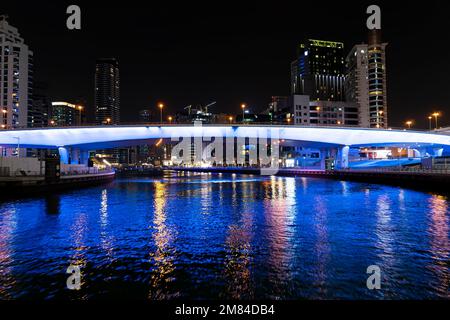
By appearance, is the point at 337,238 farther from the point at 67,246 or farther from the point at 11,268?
the point at 11,268

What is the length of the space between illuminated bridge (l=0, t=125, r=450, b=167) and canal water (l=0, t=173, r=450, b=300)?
50.5m

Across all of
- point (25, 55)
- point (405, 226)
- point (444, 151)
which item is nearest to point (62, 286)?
point (405, 226)

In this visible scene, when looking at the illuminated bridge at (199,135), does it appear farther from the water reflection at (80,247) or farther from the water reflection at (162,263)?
the water reflection at (162,263)

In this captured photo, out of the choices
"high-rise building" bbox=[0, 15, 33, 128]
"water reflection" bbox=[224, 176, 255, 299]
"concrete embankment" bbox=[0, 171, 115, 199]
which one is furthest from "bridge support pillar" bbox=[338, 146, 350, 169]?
"high-rise building" bbox=[0, 15, 33, 128]

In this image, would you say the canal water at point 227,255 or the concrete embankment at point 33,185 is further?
the concrete embankment at point 33,185

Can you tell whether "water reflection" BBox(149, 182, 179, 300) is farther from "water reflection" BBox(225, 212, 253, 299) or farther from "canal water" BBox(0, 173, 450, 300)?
"water reflection" BBox(225, 212, 253, 299)

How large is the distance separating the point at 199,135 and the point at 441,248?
230ft

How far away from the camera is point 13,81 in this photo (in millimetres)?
162500

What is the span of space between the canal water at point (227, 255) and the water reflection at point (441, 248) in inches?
1.8

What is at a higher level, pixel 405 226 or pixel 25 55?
pixel 25 55

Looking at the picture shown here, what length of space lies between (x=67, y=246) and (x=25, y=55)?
188983mm

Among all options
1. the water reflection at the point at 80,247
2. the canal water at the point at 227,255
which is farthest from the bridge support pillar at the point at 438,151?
the water reflection at the point at 80,247

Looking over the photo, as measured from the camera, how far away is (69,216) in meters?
25.9

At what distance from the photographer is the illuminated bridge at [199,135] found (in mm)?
74938
